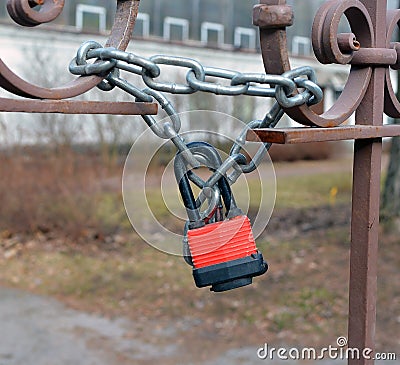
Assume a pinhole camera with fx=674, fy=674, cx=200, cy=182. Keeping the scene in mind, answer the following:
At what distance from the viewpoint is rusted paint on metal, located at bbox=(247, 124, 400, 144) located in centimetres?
89

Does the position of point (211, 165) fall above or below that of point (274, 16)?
below

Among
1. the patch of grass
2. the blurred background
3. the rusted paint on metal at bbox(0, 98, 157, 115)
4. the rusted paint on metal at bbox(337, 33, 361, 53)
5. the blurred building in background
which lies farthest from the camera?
the blurred building in background

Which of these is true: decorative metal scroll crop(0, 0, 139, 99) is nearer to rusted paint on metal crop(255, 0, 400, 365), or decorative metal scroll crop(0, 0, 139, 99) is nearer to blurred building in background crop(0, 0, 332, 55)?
rusted paint on metal crop(255, 0, 400, 365)

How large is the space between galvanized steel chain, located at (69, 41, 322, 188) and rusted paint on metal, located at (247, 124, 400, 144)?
4 centimetres

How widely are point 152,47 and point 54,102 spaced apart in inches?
519

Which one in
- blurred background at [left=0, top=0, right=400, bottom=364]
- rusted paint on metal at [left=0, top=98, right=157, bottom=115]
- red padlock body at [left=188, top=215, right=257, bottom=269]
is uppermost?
rusted paint on metal at [left=0, top=98, right=157, bottom=115]

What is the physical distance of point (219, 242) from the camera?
0.94 meters

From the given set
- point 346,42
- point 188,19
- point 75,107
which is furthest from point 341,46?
point 188,19

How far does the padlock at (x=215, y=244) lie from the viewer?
0.94m

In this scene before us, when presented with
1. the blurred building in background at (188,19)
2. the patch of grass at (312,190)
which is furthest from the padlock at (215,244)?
the blurred building in background at (188,19)

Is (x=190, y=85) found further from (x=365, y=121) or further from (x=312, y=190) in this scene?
(x=312, y=190)

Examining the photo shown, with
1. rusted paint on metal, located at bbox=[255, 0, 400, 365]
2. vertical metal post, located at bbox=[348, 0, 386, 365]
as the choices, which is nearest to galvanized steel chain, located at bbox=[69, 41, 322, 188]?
rusted paint on metal, located at bbox=[255, 0, 400, 365]

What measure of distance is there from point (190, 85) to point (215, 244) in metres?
0.22

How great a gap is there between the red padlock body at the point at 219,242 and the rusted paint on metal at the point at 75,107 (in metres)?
0.18
